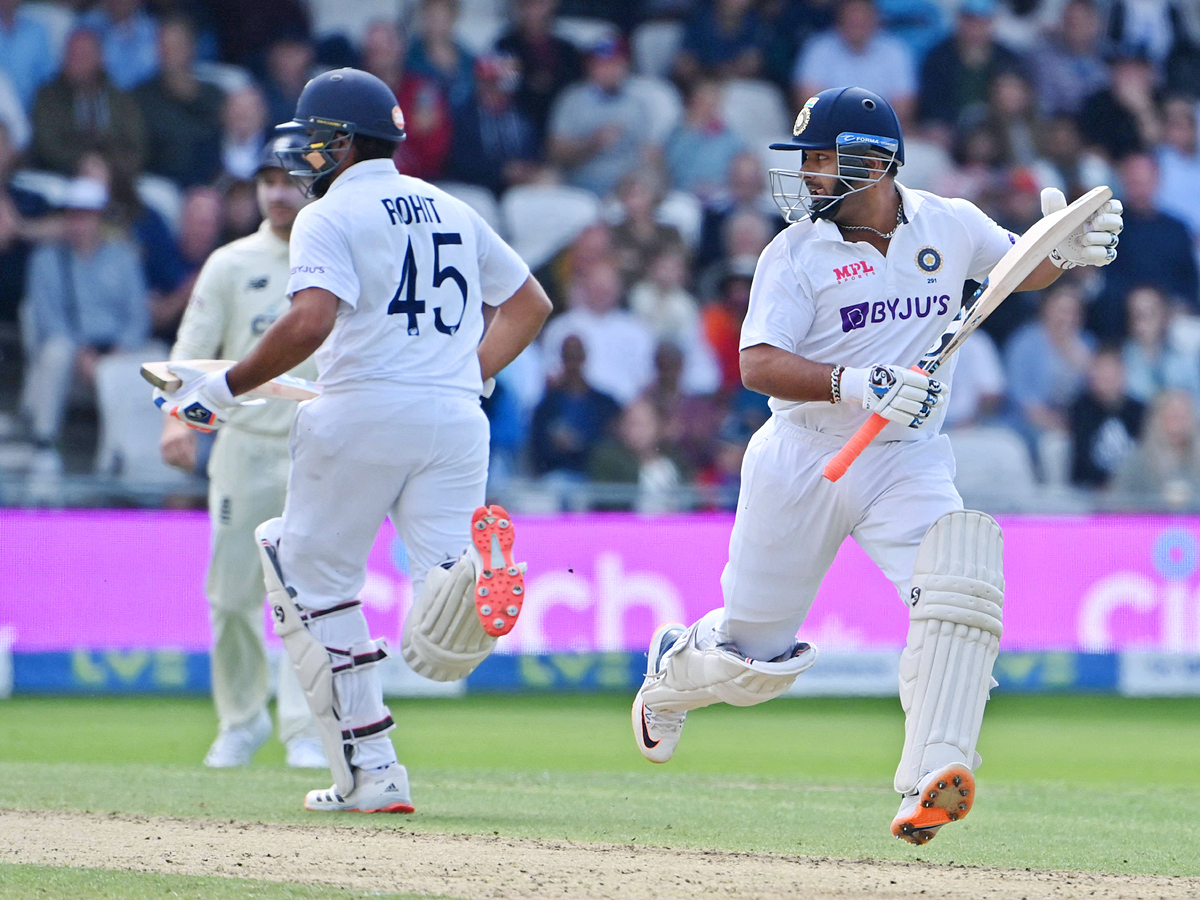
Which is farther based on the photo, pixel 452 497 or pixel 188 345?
pixel 188 345

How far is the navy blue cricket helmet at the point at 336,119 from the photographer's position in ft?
18.2

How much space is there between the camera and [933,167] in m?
13.7

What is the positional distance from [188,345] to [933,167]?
815 cm

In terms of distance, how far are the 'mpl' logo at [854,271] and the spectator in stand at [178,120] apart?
26.7 feet

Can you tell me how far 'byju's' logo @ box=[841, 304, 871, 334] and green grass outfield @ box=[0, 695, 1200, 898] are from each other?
5.04ft

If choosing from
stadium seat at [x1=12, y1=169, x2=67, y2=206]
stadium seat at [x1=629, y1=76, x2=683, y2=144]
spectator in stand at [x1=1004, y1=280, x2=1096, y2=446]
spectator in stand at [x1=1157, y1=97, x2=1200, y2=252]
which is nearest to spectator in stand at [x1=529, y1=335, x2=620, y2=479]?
Result: stadium seat at [x1=629, y1=76, x2=683, y2=144]

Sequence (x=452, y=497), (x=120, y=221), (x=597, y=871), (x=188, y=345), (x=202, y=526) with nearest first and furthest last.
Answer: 1. (x=597, y=871)
2. (x=452, y=497)
3. (x=188, y=345)
4. (x=202, y=526)
5. (x=120, y=221)

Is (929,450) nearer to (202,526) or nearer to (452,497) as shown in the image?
(452,497)

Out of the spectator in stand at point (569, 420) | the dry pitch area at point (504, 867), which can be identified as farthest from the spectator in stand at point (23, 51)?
the dry pitch area at point (504, 867)

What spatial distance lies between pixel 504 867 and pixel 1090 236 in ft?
8.10

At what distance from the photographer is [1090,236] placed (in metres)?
5.02

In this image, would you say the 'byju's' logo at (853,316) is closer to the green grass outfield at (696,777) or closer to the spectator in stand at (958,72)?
the green grass outfield at (696,777)

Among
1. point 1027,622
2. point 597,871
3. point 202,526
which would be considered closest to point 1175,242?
point 1027,622

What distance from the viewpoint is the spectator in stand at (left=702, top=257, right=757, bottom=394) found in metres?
12.1
